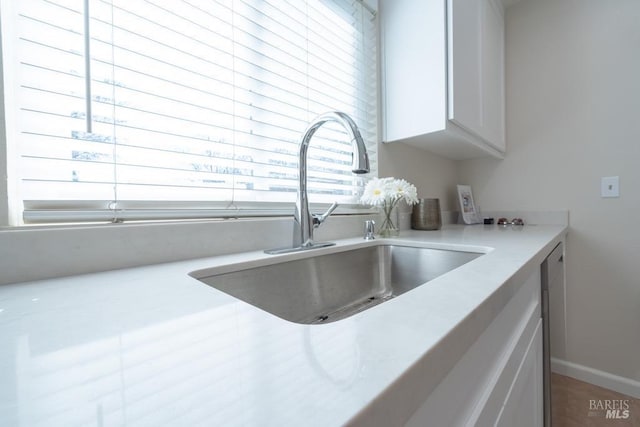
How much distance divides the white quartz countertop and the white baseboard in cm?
181

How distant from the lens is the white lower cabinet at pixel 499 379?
0.33m

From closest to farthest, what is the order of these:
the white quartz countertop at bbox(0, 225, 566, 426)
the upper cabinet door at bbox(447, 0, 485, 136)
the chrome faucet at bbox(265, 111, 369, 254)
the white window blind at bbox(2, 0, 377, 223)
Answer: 1. the white quartz countertop at bbox(0, 225, 566, 426)
2. the white window blind at bbox(2, 0, 377, 223)
3. the chrome faucet at bbox(265, 111, 369, 254)
4. the upper cabinet door at bbox(447, 0, 485, 136)

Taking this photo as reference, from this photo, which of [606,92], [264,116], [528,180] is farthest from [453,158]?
[264,116]

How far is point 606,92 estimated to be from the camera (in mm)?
1518

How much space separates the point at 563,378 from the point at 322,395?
215 cm

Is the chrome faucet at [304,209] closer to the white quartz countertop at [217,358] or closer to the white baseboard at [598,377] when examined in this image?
the white quartz countertop at [217,358]

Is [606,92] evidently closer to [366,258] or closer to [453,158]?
[453,158]

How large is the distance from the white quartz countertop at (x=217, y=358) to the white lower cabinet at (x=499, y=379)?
0.06m

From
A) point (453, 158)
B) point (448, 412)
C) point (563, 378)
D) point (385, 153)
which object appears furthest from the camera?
point (453, 158)

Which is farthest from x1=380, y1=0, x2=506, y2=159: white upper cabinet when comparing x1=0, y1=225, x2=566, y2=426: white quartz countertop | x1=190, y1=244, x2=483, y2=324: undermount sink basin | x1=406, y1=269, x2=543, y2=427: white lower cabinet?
x1=0, y1=225, x2=566, y2=426: white quartz countertop

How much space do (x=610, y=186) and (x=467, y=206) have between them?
70 centimetres

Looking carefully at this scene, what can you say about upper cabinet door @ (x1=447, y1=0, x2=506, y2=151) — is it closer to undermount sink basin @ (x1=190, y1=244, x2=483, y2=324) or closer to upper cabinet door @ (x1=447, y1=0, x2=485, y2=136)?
upper cabinet door @ (x1=447, y1=0, x2=485, y2=136)

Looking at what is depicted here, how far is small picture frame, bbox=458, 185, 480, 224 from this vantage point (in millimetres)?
1833

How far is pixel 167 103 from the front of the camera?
28.9 inches
